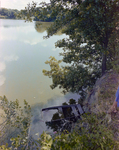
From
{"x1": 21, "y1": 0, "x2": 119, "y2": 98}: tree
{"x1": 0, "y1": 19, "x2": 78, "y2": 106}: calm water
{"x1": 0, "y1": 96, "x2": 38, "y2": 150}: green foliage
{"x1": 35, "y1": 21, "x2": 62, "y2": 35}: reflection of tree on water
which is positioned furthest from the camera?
{"x1": 0, "y1": 19, "x2": 78, "y2": 106}: calm water

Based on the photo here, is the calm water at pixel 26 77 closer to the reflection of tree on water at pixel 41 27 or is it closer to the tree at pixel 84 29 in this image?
the reflection of tree on water at pixel 41 27

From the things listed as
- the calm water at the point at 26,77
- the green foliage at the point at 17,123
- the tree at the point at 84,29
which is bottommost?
the green foliage at the point at 17,123

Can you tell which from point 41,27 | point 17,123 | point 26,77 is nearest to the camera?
point 17,123

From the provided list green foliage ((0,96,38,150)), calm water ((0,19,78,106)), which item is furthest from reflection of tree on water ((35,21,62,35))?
green foliage ((0,96,38,150))

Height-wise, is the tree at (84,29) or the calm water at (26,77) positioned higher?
the calm water at (26,77)

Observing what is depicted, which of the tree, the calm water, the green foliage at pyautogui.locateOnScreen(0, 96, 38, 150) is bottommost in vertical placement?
the green foliage at pyautogui.locateOnScreen(0, 96, 38, 150)

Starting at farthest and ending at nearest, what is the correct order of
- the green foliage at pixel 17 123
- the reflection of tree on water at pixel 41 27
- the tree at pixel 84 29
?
the reflection of tree on water at pixel 41 27 → the tree at pixel 84 29 → the green foliage at pixel 17 123

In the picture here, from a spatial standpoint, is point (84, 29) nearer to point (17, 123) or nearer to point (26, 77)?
point (17, 123)

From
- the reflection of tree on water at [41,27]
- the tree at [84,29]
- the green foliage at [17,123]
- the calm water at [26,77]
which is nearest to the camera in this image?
the green foliage at [17,123]

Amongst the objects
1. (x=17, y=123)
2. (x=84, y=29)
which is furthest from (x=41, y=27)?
(x=17, y=123)

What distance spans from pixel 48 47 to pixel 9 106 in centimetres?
1023

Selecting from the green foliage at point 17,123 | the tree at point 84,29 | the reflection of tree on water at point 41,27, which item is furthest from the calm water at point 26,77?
the green foliage at point 17,123

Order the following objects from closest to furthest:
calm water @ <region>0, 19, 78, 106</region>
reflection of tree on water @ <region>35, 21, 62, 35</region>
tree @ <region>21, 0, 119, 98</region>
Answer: tree @ <region>21, 0, 119, 98</region> → reflection of tree on water @ <region>35, 21, 62, 35</region> → calm water @ <region>0, 19, 78, 106</region>

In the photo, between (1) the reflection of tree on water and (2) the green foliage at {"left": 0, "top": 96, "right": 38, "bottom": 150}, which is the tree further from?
(2) the green foliage at {"left": 0, "top": 96, "right": 38, "bottom": 150}
